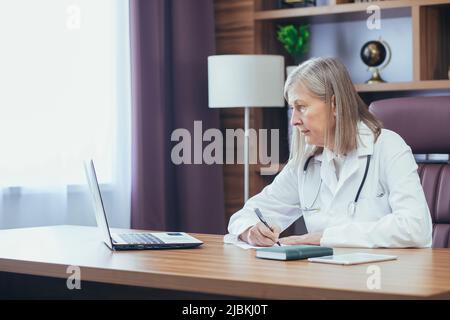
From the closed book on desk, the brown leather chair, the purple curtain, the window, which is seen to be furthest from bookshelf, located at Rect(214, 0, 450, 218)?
the closed book on desk

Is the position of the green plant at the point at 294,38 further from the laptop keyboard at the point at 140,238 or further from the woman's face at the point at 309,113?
the laptop keyboard at the point at 140,238

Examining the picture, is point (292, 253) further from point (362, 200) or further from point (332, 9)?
point (332, 9)

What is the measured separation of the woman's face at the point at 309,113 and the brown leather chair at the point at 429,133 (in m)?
0.40

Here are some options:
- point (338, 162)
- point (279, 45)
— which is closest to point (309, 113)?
point (338, 162)

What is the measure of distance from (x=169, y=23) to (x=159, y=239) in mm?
2139

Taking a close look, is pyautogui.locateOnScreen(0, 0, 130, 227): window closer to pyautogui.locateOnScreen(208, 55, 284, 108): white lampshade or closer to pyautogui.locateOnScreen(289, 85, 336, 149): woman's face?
pyautogui.locateOnScreen(208, 55, 284, 108): white lampshade

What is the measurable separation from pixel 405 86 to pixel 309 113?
1599 millimetres

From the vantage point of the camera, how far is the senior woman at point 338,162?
8.17ft

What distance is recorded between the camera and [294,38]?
4.56 m

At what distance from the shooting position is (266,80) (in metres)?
4.12

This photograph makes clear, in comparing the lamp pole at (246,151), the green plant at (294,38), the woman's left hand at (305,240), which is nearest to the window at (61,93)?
the lamp pole at (246,151)

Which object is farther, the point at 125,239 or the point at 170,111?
the point at 170,111

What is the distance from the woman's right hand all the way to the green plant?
227 cm
